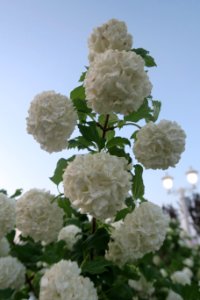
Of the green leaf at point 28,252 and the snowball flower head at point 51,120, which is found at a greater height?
the snowball flower head at point 51,120

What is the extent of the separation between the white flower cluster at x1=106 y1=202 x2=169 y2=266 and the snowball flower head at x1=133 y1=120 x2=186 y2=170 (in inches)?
6.2

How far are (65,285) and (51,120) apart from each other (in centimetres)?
55

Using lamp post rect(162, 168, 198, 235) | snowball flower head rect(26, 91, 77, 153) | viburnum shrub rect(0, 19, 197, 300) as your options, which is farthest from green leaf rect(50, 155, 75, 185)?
lamp post rect(162, 168, 198, 235)

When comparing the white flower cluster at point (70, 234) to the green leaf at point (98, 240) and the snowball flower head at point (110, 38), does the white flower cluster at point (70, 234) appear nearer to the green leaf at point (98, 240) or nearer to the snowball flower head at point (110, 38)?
the green leaf at point (98, 240)

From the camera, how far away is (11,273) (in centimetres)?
146

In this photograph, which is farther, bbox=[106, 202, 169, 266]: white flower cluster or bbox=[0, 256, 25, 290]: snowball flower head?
bbox=[0, 256, 25, 290]: snowball flower head

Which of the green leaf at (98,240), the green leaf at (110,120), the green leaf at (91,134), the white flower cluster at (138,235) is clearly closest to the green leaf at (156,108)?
the green leaf at (110,120)

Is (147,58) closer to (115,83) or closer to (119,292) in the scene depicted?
(115,83)

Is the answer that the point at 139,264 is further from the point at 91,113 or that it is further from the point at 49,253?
the point at 91,113

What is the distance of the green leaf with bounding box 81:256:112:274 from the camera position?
1237 mm

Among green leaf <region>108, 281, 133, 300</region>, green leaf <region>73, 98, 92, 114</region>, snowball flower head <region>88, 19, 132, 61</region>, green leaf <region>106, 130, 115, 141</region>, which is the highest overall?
snowball flower head <region>88, 19, 132, 61</region>

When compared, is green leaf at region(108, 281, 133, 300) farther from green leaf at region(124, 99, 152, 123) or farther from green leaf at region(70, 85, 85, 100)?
green leaf at region(70, 85, 85, 100)

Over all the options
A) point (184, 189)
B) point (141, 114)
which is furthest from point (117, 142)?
point (184, 189)

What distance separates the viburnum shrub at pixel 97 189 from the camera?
1.11 m
